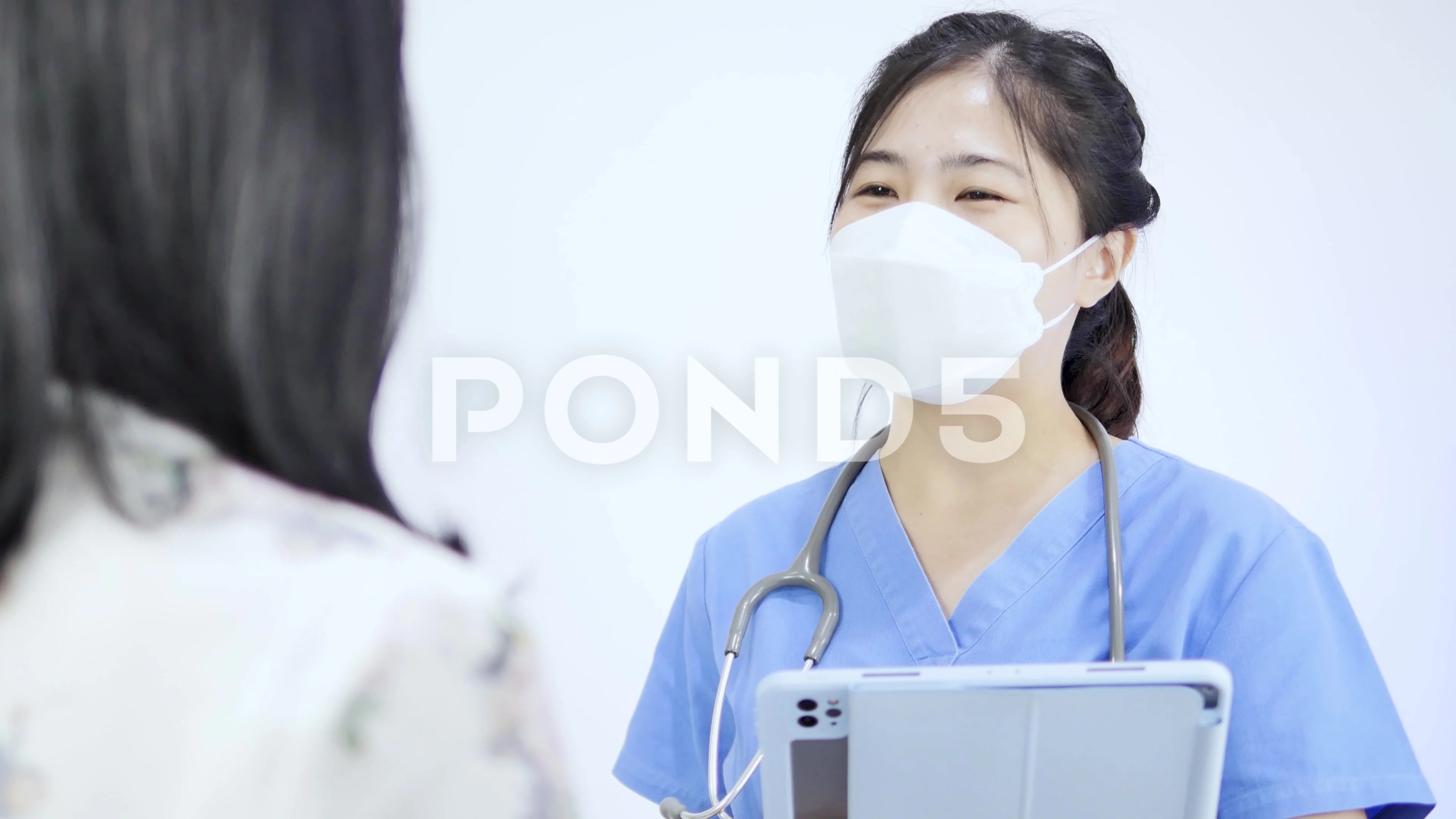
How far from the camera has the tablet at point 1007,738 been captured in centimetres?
49

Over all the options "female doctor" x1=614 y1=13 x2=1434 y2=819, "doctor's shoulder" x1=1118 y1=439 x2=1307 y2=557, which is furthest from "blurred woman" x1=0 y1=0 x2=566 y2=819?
"doctor's shoulder" x1=1118 y1=439 x2=1307 y2=557

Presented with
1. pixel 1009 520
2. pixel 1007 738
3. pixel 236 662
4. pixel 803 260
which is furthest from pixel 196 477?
pixel 803 260

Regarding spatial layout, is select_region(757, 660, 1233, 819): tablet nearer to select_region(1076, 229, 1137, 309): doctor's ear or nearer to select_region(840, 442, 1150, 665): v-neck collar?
select_region(840, 442, 1150, 665): v-neck collar

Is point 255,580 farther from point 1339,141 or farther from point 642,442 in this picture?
point 1339,141

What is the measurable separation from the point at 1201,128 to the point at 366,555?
114cm

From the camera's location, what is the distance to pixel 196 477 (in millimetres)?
433

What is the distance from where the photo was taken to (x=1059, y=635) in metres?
0.80

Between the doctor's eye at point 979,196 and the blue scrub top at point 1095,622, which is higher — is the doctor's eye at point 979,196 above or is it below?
above

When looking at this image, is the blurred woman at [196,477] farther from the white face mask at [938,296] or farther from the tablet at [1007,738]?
the white face mask at [938,296]

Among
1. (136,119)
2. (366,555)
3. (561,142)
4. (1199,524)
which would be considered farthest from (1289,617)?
(561,142)

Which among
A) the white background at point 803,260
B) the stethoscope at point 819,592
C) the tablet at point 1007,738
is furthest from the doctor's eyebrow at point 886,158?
the tablet at point 1007,738

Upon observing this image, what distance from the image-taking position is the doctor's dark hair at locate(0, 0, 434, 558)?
1.39 ft

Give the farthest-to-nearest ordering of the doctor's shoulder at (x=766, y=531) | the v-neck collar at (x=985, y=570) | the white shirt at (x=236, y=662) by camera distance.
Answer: the doctor's shoulder at (x=766, y=531), the v-neck collar at (x=985, y=570), the white shirt at (x=236, y=662)

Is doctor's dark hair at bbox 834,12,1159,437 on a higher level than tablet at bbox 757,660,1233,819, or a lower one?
higher
